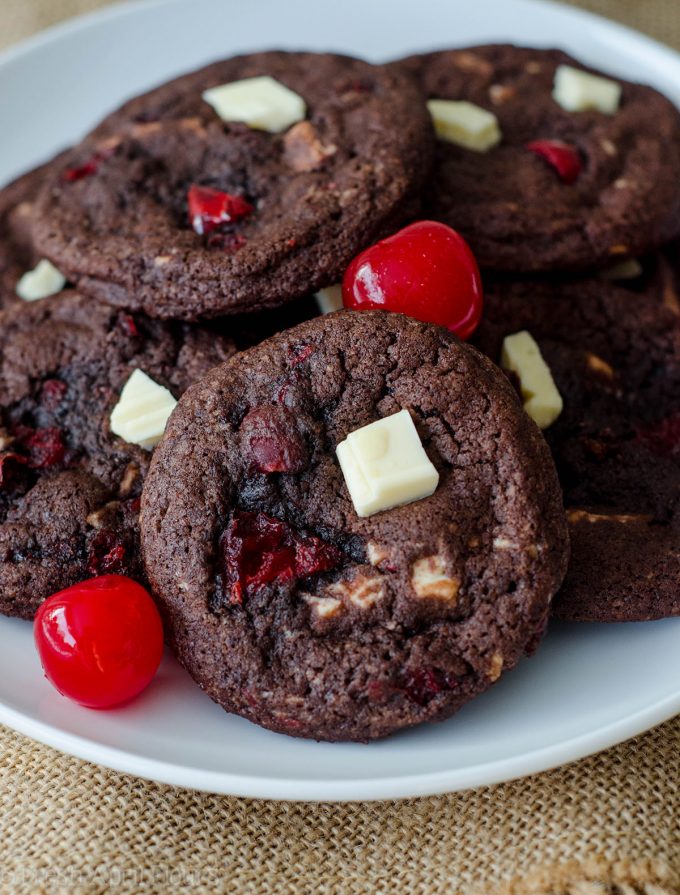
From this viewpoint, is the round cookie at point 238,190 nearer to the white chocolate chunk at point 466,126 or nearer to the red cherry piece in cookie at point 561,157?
the white chocolate chunk at point 466,126

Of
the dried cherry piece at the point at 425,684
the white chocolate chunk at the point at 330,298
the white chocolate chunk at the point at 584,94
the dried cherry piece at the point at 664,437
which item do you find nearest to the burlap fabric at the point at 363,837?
the dried cherry piece at the point at 425,684

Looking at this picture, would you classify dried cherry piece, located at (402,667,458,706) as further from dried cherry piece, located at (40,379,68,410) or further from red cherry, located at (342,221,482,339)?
dried cherry piece, located at (40,379,68,410)

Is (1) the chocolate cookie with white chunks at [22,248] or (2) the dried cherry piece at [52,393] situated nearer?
(2) the dried cherry piece at [52,393]

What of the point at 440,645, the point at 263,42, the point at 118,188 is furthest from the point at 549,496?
the point at 263,42

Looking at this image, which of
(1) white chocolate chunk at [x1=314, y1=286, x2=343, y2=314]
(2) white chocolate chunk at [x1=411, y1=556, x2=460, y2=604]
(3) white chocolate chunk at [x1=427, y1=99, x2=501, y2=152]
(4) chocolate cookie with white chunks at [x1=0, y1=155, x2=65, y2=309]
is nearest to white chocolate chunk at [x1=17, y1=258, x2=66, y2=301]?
(4) chocolate cookie with white chunks at [x1=0, y1=155, x2=65, y2=309]

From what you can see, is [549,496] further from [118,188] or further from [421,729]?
[118,188]

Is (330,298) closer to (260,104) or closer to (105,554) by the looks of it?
(260,104)

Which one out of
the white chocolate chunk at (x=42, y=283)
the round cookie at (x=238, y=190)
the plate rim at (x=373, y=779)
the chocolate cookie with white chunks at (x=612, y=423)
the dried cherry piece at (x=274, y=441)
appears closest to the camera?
the plate rim at (x=373, y=779)

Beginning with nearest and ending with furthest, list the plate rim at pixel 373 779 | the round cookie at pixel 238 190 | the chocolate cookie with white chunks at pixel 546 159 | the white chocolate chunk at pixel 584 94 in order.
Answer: the plate rim at pixel 373 779
the round cookie at pixel 238 190
the chocolate cookie with white chunks at pixel 546 159
the white chocolate chunk at pixel 584 94
